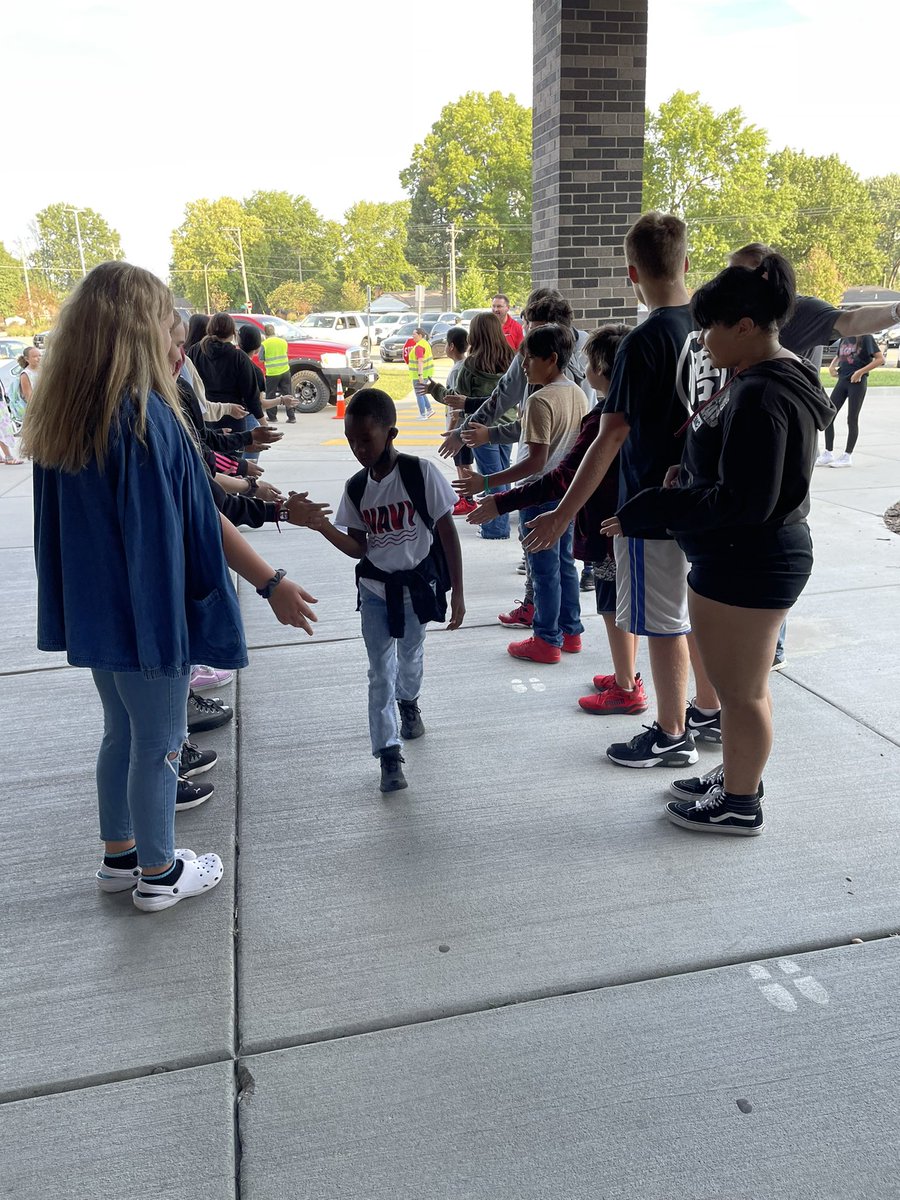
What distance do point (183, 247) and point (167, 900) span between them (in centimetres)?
8853

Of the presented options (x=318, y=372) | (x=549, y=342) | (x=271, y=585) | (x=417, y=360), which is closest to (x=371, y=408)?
(x=271, y=585)

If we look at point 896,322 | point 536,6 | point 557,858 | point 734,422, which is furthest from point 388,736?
point 536,6

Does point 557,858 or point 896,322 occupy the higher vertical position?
point 896,322

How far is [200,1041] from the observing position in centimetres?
220

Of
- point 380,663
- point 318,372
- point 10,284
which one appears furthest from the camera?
point 10,284

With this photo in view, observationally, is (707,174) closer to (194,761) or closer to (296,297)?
(296,297)

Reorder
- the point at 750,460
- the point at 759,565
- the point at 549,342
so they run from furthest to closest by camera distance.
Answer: the point at 549,342 → the point at 759,565 → the point at 750,460

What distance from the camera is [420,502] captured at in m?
3.25

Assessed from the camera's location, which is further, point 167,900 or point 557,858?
point 557,858

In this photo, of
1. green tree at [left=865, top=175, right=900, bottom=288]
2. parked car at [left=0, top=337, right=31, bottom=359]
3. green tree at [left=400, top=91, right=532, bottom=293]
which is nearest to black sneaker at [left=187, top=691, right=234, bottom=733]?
parked car at [left=0, top=337, right=31, bottom=359]

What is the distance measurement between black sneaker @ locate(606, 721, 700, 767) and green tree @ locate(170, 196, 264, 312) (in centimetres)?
8373

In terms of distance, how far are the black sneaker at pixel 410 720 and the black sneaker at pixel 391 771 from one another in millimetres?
419

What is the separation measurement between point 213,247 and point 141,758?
8713cm

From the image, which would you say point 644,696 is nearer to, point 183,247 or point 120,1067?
point 120,1067
